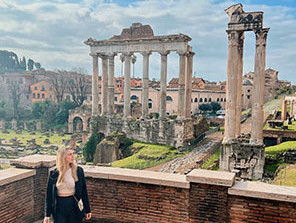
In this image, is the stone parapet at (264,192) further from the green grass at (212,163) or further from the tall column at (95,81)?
the tall column at (95,81)

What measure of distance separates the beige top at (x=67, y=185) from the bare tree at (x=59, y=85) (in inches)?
2336

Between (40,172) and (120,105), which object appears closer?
(40,172)

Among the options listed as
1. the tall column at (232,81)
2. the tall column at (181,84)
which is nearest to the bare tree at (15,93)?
the tall column at (181,84)

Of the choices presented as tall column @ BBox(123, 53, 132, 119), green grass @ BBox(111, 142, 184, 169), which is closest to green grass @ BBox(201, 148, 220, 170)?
green grass @ BBox(111, 142, 184, 169)

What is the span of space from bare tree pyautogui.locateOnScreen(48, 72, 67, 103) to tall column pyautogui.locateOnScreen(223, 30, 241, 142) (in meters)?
51.0

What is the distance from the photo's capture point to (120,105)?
51.7 metres

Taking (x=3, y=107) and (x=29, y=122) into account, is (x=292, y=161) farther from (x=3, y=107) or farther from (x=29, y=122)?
(x=3, y=107)

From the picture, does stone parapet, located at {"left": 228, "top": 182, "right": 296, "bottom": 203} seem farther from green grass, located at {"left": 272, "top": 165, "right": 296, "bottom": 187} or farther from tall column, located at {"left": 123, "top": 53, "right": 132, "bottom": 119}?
tall column, located at {"left": 123, "top": 53, "right": 132, "bottom": 119}

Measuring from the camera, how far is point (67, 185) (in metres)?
4.65

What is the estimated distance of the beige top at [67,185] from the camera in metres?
4.63

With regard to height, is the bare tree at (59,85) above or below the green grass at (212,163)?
above

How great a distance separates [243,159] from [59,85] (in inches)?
2265

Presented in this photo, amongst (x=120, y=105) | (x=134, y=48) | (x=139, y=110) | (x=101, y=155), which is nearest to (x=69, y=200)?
(x=101, y=155)

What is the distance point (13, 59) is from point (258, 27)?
3674 inches
